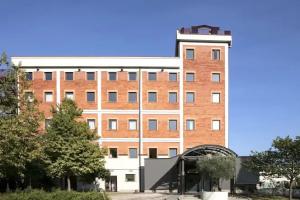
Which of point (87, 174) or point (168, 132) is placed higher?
point (168, 132)

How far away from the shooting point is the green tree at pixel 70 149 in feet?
144

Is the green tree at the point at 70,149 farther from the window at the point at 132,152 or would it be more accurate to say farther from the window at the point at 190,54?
the window at the point at 190,54

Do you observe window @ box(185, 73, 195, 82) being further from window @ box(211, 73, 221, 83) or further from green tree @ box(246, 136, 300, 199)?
green tree @ box(246, 136, 300, 199)

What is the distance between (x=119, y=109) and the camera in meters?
58.6

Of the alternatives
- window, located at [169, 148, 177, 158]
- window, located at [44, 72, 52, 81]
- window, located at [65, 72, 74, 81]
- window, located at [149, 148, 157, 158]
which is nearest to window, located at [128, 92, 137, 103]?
window, located at [149, 148, 157, 158]

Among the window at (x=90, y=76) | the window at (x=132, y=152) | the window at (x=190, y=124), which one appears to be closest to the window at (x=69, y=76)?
the window at (x=90, y=76)

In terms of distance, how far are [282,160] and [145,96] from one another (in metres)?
20.5

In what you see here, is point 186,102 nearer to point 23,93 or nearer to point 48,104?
point 48,104

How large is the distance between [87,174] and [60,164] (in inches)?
157

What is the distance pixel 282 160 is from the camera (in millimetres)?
43969

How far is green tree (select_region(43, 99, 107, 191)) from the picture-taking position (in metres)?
43.8

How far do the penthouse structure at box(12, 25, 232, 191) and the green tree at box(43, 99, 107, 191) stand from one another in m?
11.4

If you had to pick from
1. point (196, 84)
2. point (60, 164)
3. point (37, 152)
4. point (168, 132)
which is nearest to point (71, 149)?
point (60, 164)

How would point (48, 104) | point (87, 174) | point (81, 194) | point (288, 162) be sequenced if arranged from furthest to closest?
point (48, 104) → point (87, 174) → point (288, 162) → point (81, 194)
